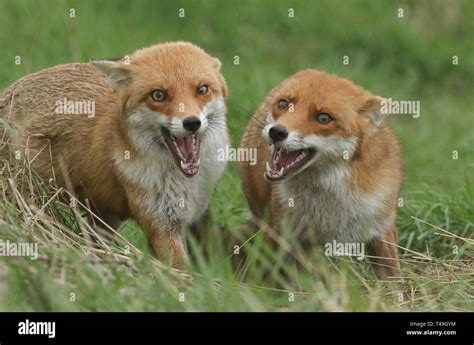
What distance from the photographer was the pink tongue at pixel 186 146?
827 cm

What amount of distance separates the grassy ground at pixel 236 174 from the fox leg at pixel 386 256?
155mm

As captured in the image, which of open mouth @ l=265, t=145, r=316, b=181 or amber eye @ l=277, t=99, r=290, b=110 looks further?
amber eye @ l=277, t=99, r=290, b=110

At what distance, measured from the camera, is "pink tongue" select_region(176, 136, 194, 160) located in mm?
8266

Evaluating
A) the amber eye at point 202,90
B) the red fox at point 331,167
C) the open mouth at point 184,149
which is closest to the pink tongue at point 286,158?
the red fox at point 331,167

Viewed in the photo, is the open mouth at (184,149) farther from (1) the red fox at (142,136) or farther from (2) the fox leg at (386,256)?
(2) the fox leg at (386,256)

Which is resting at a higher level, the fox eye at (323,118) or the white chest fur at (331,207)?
the fox eye at (323,118)

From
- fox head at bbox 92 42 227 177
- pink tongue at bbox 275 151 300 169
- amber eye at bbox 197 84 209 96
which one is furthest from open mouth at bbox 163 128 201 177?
pink tongue at bbox 275 151 300 169

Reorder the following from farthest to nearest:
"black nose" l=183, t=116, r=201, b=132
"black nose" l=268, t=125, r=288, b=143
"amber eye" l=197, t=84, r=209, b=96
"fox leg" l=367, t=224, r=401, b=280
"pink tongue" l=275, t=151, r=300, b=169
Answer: "fox leg" l=367, t=224, r=401, b=280 → "pink tongue" l=275, t=151, r=300, b=169 → "amber eye" l=197, t=84, r=209, b=96 → "black nose" l=268, t=125, r=288, b=143 → "black nose" l=183, t=116, r=201, b=132

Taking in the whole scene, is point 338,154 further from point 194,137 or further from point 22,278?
point 22,278

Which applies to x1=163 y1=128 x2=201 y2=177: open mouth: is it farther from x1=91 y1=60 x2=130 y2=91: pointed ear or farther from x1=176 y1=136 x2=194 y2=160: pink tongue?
x1=91 y1=60 x2=130 y2=91: pointed ear

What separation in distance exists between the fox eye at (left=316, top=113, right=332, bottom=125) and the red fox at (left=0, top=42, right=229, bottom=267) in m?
0.83

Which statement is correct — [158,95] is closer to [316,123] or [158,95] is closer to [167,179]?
[167,179]

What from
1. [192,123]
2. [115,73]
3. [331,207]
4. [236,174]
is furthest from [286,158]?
[236,174]

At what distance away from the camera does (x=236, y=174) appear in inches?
441
